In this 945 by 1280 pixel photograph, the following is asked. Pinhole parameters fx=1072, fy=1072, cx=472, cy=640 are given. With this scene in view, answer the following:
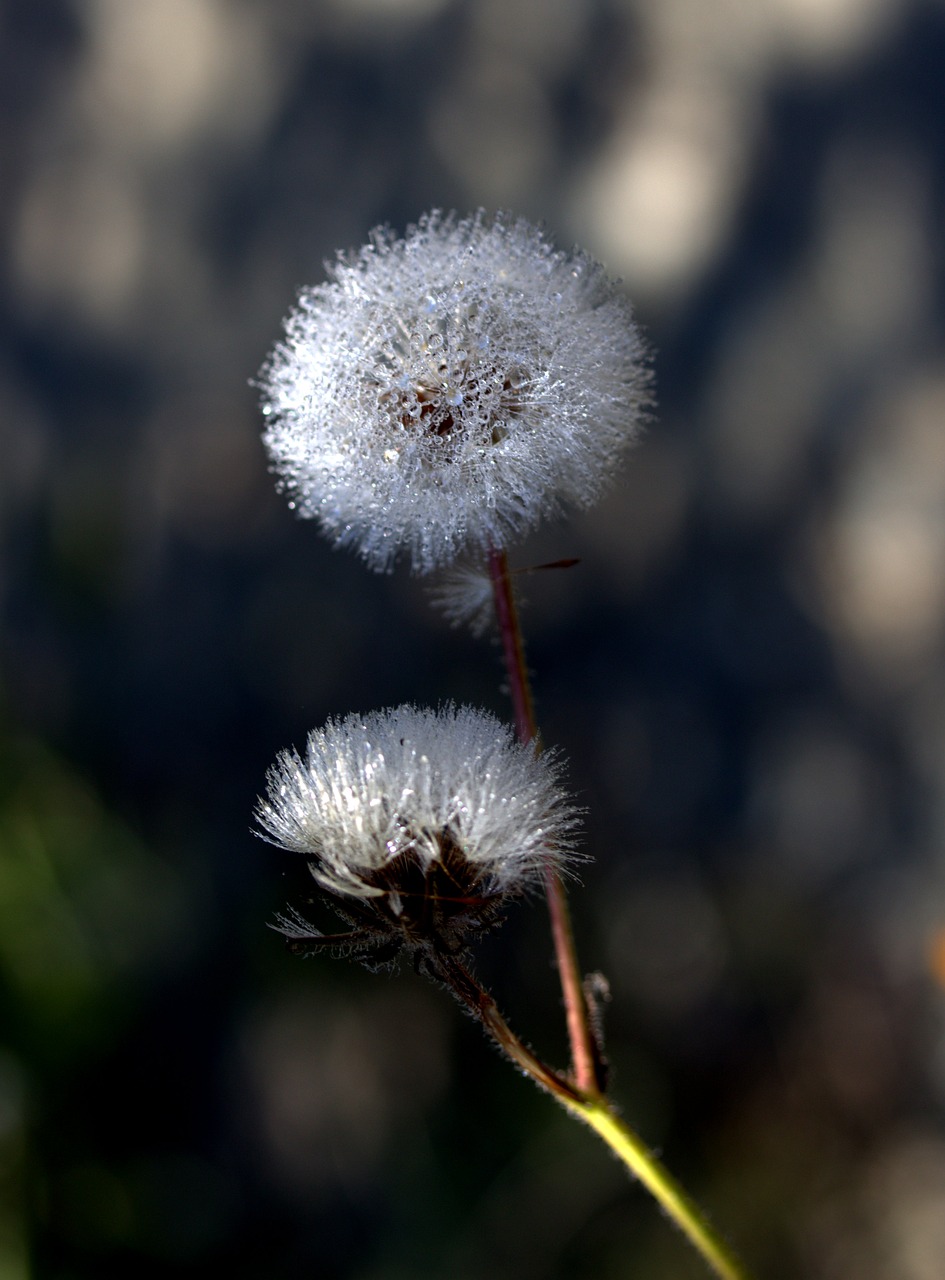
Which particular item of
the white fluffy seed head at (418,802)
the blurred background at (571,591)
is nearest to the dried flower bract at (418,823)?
the white fluffy seed head at (418,802)

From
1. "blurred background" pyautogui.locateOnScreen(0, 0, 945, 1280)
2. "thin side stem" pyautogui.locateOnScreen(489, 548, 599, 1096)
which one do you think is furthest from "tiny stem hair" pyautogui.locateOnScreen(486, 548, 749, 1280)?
"blurred background" pyautogui.locateOnScreen(0, 0, 945, 1280)

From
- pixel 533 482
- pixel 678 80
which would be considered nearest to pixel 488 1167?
pixel 533 482

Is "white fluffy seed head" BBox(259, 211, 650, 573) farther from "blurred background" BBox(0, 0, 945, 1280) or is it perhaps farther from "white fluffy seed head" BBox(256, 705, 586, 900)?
"blurred background" BBox(0, 0, 945, 1280)

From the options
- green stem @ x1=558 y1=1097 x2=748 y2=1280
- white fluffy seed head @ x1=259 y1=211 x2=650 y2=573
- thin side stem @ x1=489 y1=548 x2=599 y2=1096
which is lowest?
green stem @ x1=558 y1=1097 x2=748 y2=1280

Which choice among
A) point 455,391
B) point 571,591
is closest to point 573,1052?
point 455,391

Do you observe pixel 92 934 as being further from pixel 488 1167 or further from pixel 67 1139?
pixel 488 1167

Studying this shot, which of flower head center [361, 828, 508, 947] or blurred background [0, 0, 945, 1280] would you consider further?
blurred background [0, 0, 945, 1280]

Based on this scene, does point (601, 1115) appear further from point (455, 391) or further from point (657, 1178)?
point (455, 391)
